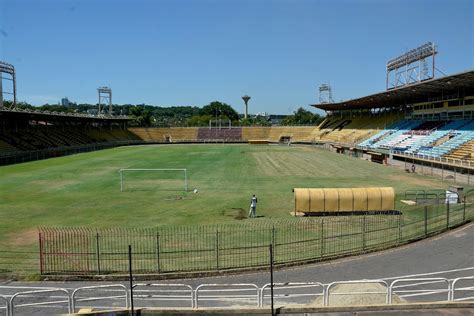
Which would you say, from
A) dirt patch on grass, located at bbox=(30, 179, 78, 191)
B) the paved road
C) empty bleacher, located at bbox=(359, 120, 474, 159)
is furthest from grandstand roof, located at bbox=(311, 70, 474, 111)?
dirt patch on grass, located at bbox=(30, 179, 78, 191)

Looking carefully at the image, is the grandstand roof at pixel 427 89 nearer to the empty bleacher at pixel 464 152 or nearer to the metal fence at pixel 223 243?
the empty bleacher at pixel 464 152

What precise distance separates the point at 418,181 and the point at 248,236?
27.0 meters

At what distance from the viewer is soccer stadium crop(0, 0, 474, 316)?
44.9 ft

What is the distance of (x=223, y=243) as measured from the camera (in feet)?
68.3

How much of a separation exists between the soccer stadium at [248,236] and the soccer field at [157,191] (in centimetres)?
14

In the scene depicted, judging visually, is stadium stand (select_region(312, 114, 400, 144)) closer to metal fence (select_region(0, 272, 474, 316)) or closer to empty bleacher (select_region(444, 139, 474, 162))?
empty bleacher (select_region(444, 139, 474, 162))

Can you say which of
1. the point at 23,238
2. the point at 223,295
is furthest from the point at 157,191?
the point at 223,295

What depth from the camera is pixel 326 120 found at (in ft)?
417

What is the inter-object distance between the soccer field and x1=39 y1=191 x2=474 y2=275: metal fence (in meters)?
2.12

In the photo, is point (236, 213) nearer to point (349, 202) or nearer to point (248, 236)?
point (248, 236)

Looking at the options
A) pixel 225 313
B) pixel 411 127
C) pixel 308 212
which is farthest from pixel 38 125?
pixel 225 313

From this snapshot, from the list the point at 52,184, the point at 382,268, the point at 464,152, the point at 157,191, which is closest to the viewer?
the point at 382,268

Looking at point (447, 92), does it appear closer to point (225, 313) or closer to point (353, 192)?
point (353, 192)

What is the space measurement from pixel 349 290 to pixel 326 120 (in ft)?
386
